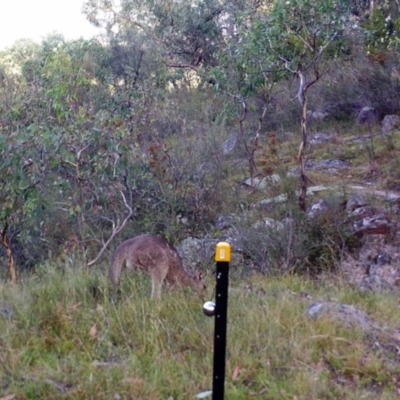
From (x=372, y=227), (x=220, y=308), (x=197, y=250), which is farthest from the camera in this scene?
(x=372, y=227)

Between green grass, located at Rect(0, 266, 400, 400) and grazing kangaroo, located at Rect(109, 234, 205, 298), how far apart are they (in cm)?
22

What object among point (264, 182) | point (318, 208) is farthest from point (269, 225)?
point (264, 182)

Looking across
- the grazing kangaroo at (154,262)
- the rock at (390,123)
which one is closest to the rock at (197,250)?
the grazing kangaroo at (154,262)

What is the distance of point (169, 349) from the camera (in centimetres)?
488

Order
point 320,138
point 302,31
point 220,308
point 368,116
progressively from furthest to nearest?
point 368,116 < point 320,138 < point 302,31 < point 220,308

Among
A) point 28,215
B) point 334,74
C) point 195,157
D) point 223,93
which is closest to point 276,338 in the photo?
point 28,215

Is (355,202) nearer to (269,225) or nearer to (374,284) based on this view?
(269,225)

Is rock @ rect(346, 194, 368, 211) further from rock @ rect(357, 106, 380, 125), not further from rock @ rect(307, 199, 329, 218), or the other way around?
rock @ rect(357, 106, 380, 125)

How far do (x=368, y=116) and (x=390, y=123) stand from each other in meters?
0.99

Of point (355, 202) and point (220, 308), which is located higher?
point (220, 308)

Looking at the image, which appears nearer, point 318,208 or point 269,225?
point 269,225

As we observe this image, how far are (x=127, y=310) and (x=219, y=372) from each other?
1772 millimetres

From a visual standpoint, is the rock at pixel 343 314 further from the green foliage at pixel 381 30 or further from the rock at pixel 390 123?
the green foliage at pixel 381 30

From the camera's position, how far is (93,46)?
17250 millimetres
